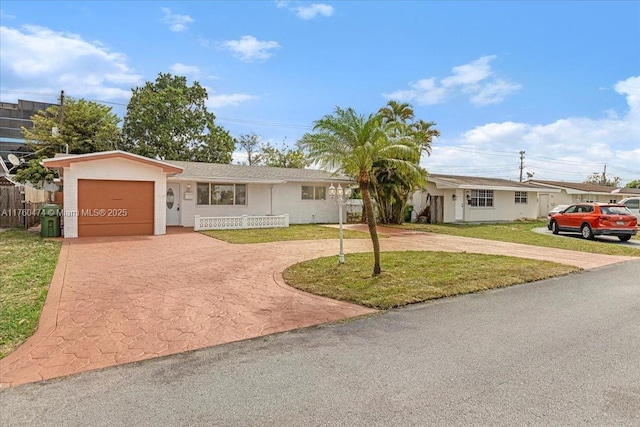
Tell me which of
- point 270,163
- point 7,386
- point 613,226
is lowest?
point 7,386

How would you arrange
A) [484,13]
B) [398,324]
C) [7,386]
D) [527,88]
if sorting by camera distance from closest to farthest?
[7,386] < [398,324] < [484,13] < [527,88]

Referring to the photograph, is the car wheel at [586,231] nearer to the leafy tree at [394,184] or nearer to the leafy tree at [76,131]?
the leafy tree at [394,184]

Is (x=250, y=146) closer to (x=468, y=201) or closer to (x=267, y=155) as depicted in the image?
(x=267, y=155)

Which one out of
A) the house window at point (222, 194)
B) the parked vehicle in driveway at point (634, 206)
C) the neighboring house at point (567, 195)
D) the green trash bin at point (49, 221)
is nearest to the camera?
the green trash bin at point (49, 221)

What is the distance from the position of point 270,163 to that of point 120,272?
38.8m

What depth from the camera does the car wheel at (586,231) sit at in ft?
55.7

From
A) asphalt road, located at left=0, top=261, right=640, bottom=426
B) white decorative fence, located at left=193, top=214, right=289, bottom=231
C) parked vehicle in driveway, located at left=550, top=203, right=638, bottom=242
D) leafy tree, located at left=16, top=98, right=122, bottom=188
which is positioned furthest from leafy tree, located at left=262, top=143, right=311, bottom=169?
asphalt road, located at left=0, top=261, right=640, bottom=426

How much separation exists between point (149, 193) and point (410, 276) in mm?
12437

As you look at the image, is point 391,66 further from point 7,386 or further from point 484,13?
point 7,386

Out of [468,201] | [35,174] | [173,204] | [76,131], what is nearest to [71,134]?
[76,131]

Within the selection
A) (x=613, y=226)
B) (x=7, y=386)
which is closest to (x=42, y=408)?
A: (x=7, y=386)

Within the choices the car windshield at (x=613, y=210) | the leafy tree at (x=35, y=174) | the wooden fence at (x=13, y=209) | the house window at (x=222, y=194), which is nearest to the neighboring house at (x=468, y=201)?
the car windshield at (x=613, y=210)

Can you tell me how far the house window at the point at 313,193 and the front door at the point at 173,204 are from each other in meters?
7.53

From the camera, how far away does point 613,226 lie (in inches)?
642
